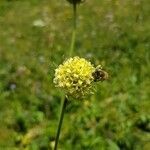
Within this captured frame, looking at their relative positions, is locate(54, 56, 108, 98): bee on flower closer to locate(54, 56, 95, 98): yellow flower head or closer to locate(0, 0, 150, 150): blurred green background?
locate(54, 56, 95, 98): yellow flower head

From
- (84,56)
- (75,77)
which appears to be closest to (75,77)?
(75,77)

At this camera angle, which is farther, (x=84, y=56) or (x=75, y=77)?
(x=84, y=56)

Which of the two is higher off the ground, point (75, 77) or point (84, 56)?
point (75, 77)

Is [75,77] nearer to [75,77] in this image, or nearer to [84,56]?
[75,77]

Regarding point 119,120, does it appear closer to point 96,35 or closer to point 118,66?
point 118,66

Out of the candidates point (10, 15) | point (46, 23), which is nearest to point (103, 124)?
point (46, 23)
